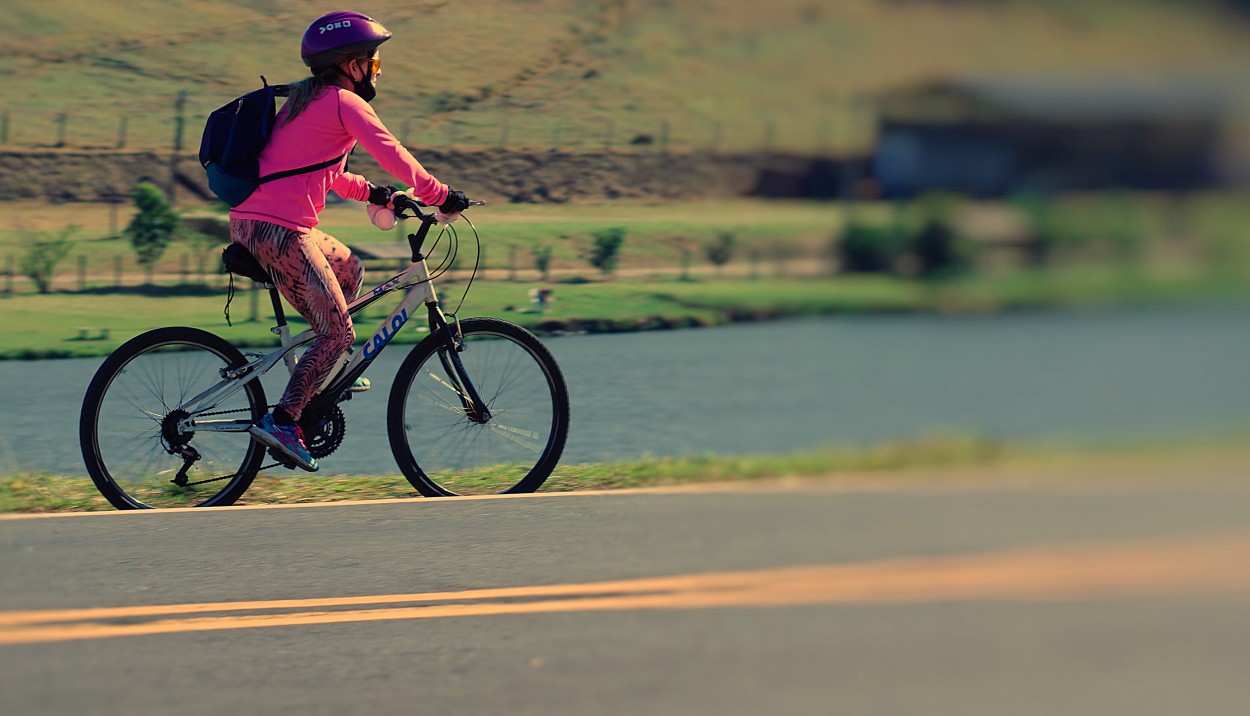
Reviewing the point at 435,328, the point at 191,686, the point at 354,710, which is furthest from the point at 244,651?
the point at 435,328

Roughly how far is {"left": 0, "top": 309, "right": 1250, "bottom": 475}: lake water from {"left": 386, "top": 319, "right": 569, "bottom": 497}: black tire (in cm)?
28

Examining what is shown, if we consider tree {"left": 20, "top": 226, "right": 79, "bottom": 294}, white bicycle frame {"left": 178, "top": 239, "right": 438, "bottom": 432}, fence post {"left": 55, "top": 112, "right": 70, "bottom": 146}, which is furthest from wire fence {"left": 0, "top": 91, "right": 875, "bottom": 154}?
white bicycle frame {"left": 178, "top": 239, "right": 438, "bottom": 432}

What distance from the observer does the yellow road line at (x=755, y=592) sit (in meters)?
3.32

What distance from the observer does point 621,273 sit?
24.7 feet

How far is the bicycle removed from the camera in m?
5.62

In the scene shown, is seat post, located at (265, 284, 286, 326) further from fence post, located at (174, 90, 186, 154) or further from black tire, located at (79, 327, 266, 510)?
fence post, located at (174, 90, 186, 154)

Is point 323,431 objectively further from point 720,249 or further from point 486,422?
point 720,249

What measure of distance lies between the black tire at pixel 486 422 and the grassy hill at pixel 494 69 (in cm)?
165

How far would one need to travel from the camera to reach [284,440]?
5.60 meters

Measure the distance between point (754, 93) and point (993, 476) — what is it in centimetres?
339

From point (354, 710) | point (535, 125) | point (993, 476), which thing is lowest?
point (354, 710)

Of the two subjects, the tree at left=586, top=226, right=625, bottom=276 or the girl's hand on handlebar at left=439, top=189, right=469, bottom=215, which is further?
the tree at left=586, top=226, right=625, bottom=276

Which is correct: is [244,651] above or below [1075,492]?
below

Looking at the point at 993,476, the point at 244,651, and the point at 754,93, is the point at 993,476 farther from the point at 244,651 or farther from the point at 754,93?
the point at 754,93
